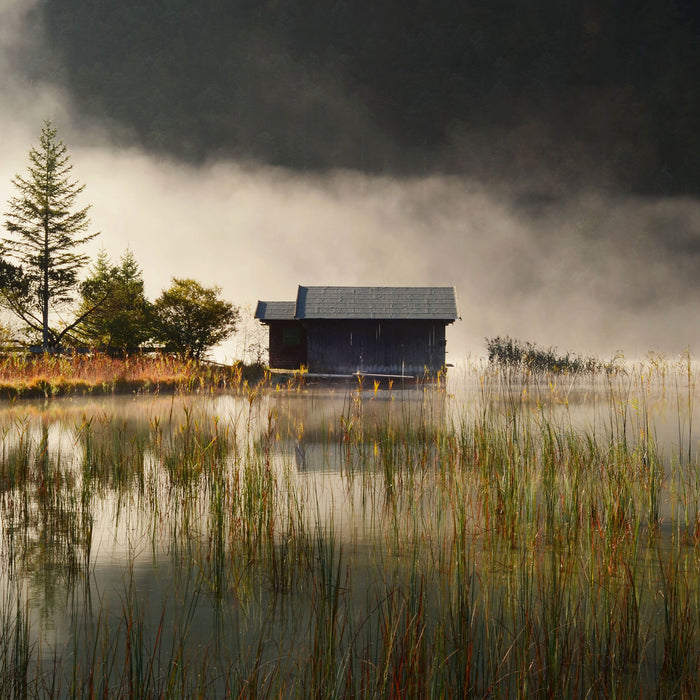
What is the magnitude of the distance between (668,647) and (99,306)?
38.5m

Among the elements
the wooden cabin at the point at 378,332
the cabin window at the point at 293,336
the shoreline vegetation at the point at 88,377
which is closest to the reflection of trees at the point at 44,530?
the shoreline vegetation at the point at 88,377

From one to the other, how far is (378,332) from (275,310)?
7.55 metres

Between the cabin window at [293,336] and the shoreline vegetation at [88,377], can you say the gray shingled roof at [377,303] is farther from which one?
the shoreline vegetation at [88,377]

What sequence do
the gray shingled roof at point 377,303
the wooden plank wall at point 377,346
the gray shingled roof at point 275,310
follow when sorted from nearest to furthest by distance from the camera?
the gray shingled roof at point 377,303
the wooden plank wall at point 377,346
the gray shingled roof at point 275,310

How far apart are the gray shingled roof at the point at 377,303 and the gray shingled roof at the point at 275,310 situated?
3.26m

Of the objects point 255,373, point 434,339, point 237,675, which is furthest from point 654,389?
point 237,675

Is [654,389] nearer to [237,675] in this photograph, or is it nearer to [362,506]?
[362,506]

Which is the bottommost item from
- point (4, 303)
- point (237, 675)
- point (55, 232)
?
point (237, 675)

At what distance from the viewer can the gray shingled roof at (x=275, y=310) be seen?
35.7 metres

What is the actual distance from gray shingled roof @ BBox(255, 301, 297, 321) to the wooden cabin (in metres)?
3.66

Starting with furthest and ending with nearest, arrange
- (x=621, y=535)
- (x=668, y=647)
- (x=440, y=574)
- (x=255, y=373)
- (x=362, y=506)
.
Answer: (x=255, y=373), (x=362, y=506), (x=621, y=535), (x=440, y=574), (x=668, y=647)

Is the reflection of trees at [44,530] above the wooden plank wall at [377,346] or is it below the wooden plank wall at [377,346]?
below

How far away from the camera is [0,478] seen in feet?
22.1

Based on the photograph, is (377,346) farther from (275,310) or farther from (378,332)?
(275,310)
